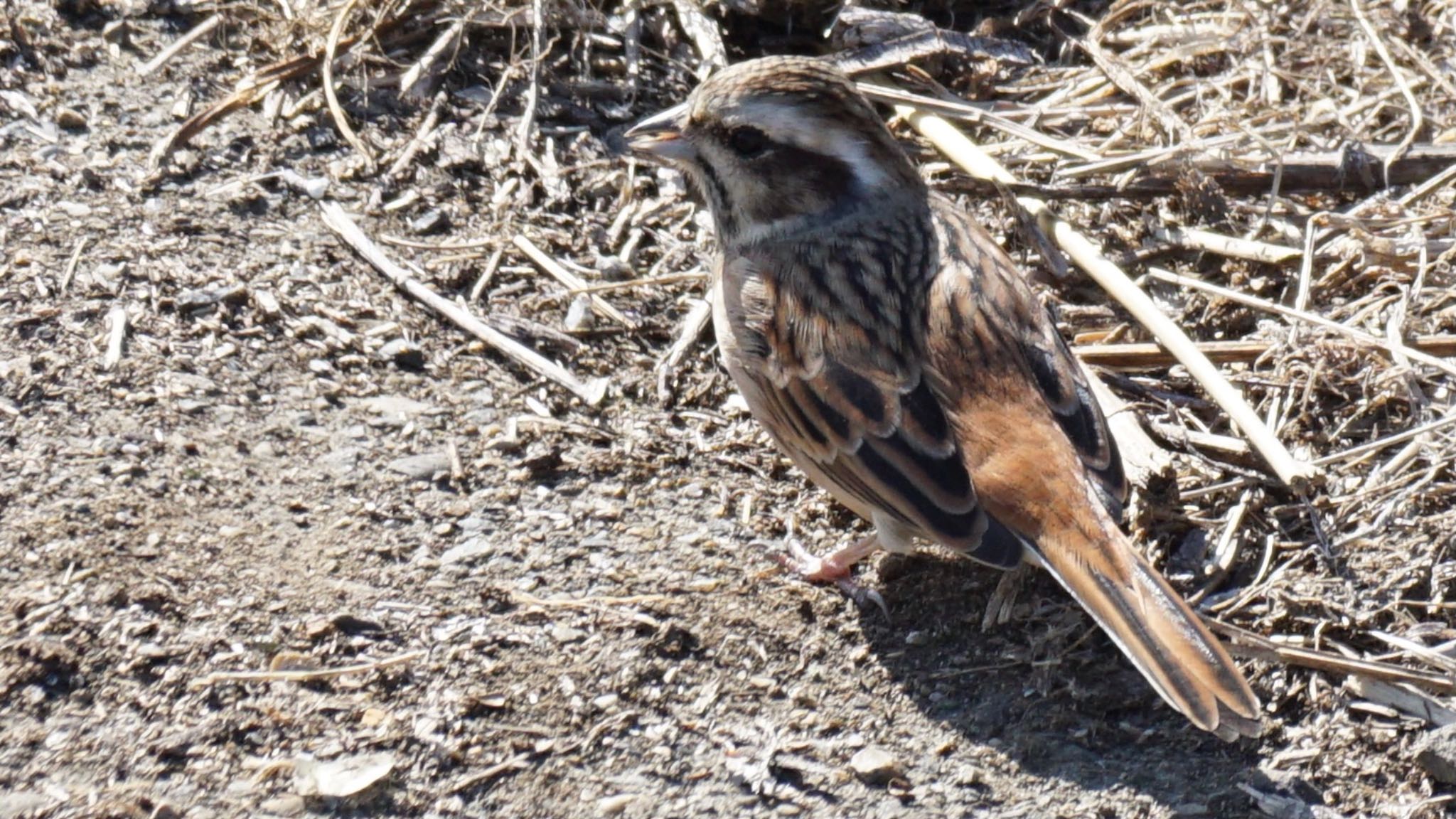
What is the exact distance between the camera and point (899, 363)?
453 cm

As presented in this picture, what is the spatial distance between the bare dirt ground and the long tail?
0.30 meters

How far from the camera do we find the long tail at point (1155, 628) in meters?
3.76

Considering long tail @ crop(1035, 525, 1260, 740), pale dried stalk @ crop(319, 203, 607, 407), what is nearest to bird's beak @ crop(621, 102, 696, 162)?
pale dried stalk @ crop(319, 203, 607, 407)

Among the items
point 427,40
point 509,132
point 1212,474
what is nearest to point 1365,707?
point 1212,474

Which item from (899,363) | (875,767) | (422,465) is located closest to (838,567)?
(899,363)

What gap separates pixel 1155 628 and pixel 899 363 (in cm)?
108

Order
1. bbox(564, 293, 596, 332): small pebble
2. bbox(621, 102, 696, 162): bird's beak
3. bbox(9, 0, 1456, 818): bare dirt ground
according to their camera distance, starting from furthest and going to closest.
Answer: bbox(564, 293, 596, 332): small pebble
bbox(621, 102, 696, 162): bird's beak
bbox(9, 0, 1456, 818): bare dirt ground

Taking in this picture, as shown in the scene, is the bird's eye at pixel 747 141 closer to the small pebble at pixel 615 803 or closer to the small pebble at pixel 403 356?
the small pebble at pixel 403 356

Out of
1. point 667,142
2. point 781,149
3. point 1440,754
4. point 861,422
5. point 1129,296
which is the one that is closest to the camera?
point 1440,754

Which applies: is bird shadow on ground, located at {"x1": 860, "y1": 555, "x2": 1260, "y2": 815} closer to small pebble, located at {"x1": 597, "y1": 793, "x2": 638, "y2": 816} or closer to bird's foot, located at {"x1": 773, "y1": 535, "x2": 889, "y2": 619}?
bird's foot, located at {"x1": 773, "y1": 535, "x2": 889, "y2": 619}

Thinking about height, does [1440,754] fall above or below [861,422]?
below

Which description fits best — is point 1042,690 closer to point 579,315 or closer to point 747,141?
point 747,141

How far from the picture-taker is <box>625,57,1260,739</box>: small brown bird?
13.3 feet

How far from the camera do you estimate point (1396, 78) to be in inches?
240
